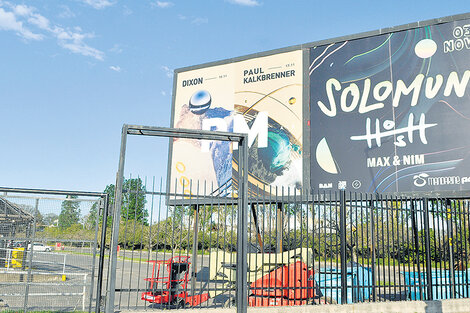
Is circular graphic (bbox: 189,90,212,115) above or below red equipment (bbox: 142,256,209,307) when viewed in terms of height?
above

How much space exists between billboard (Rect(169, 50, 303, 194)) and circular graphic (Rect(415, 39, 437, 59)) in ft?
13.3

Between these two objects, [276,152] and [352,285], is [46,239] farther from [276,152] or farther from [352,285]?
[276,152]

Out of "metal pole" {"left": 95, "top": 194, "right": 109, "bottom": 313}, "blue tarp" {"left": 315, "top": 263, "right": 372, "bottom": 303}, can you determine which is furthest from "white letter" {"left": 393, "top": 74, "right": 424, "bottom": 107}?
"metal pole" {"left": 95, "top": 194, "right": 109, "bottom": 313}

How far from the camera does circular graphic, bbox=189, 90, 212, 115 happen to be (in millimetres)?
17672

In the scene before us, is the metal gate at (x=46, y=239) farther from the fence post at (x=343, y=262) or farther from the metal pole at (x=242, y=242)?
the fence post at (x=343, y=262)

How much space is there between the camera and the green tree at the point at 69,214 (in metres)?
8.93

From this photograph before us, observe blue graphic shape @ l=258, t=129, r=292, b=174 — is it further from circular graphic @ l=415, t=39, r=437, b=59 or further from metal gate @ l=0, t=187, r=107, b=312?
metal gate @ l=0, t=187, r=107, b=312

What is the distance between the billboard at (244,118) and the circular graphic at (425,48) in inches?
160

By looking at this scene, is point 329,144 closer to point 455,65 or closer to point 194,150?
point 455,65

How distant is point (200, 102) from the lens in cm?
1786

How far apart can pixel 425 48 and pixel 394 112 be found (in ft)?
7.56

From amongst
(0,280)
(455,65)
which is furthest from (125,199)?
(455,65)

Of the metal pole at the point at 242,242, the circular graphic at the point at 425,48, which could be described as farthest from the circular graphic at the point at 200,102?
the metal pole at the point at 242,242

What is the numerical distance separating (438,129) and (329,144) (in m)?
3.42
